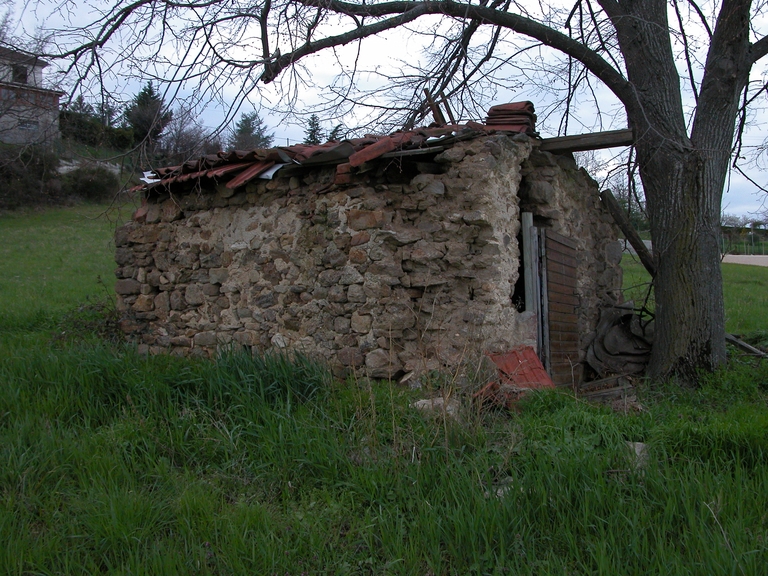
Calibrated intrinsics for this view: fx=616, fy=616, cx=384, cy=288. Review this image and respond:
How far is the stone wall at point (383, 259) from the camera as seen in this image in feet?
15.8

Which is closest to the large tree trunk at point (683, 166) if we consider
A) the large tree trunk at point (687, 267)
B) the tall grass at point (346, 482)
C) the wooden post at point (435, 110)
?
the large tree trunk at point (687, 267)

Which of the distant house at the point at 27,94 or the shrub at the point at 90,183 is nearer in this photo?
the distant house at the point at 27,94

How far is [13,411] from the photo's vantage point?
4.06 m

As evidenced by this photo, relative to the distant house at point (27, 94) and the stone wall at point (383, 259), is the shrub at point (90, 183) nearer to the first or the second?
the distant house at point (27, 94)

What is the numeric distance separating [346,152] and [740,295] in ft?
34.5

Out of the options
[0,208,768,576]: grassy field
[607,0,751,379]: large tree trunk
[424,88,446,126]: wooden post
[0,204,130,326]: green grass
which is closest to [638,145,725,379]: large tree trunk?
[607,0,751,379]: large tree trunk

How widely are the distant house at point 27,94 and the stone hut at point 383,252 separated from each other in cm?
106

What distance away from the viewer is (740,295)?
12.3m

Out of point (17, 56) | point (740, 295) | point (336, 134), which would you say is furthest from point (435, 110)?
point (740, 295)

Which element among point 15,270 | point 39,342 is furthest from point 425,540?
point 15,270

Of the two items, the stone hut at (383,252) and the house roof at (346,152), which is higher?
the house roof at (346,152)

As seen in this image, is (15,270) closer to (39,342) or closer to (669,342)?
(39,342)

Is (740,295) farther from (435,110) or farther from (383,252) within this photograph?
(383,252)

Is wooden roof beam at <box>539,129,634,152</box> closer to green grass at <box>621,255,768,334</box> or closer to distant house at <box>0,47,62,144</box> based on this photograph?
green grass at <box>621,255,768,334</box>
